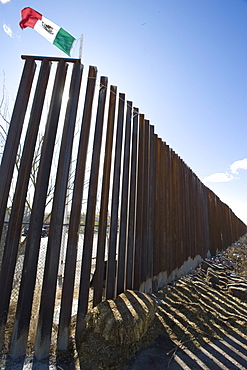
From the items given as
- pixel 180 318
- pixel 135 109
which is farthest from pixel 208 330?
pixel 135 109

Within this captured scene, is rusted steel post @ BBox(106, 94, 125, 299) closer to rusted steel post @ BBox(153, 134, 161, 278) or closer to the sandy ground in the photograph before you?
the sandy ground

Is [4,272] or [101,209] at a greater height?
[101,209]

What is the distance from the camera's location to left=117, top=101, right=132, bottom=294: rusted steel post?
3.06m

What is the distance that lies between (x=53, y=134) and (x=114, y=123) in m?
1.09

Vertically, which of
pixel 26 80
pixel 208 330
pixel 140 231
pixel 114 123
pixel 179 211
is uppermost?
pixel 26 80

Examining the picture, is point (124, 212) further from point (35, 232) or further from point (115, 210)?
point (35, 232)

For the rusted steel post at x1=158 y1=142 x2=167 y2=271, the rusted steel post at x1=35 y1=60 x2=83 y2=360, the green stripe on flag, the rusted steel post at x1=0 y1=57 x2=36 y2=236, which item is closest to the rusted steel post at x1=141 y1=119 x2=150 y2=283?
the rusted steel post at x1=158 y1=142 x2=167 y2=271

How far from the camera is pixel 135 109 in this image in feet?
13.0

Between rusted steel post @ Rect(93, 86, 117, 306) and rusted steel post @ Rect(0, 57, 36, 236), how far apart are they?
3.81ft

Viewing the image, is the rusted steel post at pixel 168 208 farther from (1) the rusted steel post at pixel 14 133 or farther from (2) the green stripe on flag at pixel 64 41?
(1) the rusted steel post at pixel 14 133

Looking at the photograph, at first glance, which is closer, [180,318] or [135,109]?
[180,318]

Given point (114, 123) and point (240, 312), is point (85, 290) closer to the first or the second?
point (114, 123)

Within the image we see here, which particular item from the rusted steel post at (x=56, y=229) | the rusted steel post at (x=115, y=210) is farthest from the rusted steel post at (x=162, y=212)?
the rusted steel post at (x=56, y=229)

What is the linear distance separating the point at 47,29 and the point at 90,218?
2806mm
